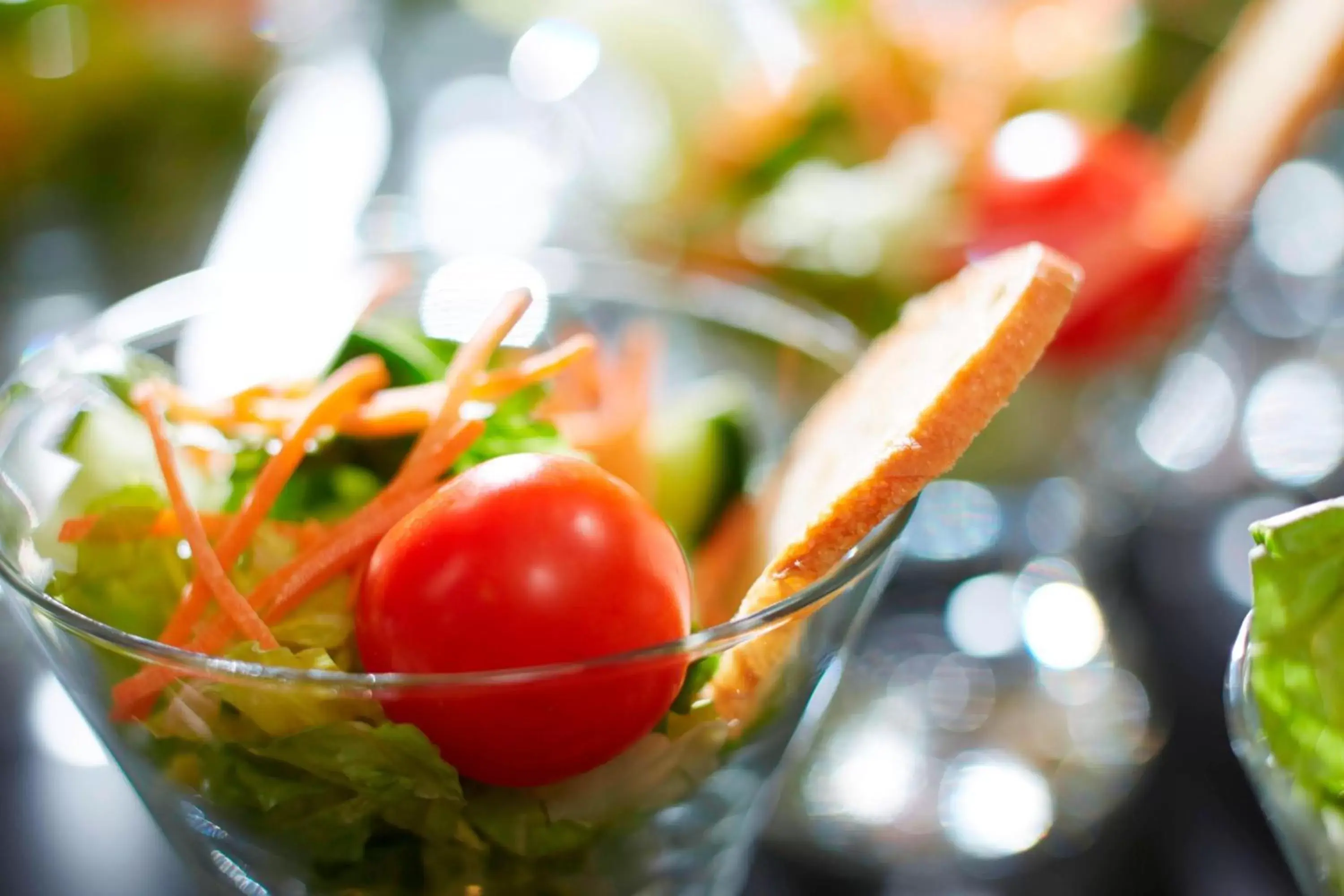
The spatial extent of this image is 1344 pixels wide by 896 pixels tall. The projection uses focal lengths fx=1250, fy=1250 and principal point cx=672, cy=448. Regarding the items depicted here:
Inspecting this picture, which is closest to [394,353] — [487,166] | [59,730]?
[59,730]

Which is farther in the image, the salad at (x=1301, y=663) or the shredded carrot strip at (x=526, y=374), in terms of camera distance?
the shredded carrot strip at (x=526, y=374)

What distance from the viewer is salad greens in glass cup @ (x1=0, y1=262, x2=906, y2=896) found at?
0.46 meters

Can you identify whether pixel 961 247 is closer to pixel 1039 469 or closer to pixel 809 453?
pixel 1039 469

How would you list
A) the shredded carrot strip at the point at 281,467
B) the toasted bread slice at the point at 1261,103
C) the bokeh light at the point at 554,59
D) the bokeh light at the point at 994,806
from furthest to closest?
the bokeh light at the point at 554,59 → the toasted bread slice at the point at 1261,103 → the bokeh light at the point at 994,806 → the shredded carrot strip at the point at 281,467

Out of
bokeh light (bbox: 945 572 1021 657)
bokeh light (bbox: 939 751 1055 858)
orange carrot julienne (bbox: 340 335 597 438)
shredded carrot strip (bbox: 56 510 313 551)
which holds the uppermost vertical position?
orange carrot julienne (bbox: 340 335 597 438)

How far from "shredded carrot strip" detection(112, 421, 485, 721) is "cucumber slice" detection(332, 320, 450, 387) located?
0.10 metres

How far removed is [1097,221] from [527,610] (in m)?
0.65

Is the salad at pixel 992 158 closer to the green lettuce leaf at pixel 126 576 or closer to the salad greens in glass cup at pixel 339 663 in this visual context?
the salad greens in glass cup at pixel 339 663

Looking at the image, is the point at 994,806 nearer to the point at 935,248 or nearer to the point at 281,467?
the point at 935,248

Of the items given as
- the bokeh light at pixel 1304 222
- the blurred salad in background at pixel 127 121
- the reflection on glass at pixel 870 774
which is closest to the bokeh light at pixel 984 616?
the reflection on glass at pixel 870 774

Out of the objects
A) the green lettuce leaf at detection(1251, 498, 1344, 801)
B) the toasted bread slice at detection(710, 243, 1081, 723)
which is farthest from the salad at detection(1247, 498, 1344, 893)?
the toasted bread slice at detection(710, 243, 1081, 723)

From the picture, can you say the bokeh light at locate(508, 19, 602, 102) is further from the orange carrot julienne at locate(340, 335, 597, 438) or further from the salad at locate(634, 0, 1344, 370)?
the orange carrot julienne at locate(340, 335, 597, 438)

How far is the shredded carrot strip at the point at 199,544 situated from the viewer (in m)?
0.52

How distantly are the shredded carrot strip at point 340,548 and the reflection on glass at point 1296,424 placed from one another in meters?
0.86
